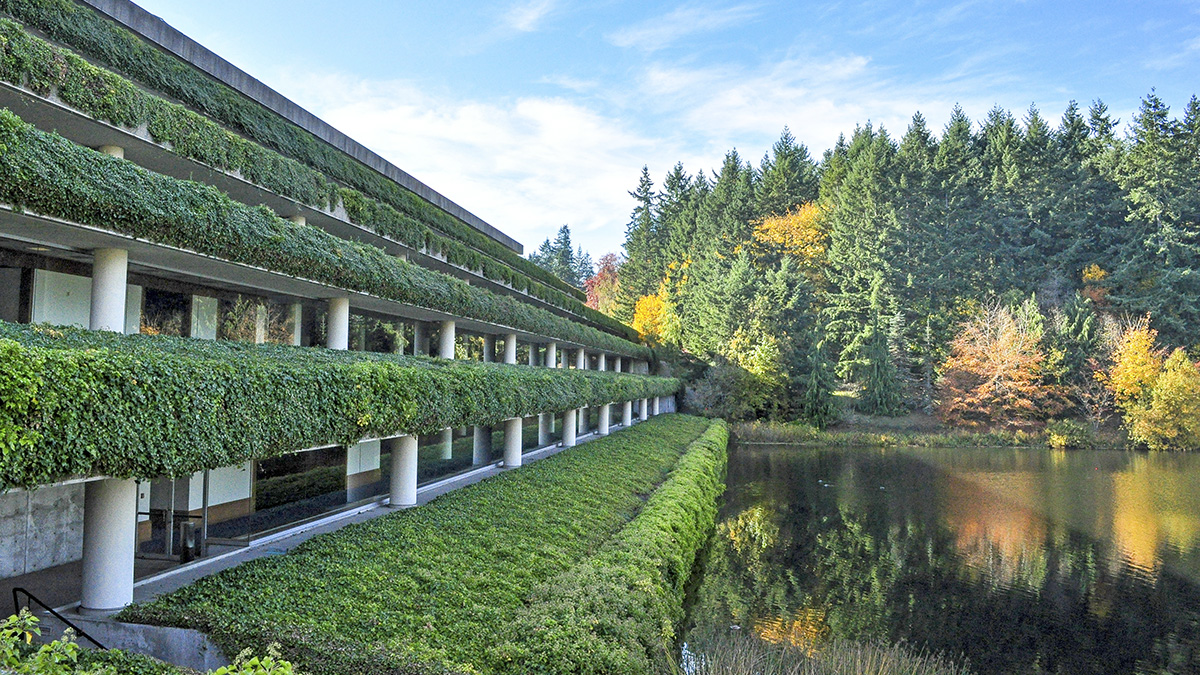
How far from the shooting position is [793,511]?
26891 mm

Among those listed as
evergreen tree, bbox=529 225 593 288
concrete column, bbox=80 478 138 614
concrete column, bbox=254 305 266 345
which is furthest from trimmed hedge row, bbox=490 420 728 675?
evergreen tree, bbox=529 225 593 288

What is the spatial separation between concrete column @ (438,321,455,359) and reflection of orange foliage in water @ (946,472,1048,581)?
661 inches

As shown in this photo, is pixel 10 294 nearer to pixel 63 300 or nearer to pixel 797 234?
pixel 63 300

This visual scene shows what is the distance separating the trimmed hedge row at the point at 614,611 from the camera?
9469 mm

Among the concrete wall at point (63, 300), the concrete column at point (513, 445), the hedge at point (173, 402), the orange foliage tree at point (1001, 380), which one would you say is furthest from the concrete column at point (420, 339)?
the orange foliage tree at point (1001, 380)

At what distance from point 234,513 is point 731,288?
45507 mm

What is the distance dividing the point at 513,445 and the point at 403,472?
24.0 ft

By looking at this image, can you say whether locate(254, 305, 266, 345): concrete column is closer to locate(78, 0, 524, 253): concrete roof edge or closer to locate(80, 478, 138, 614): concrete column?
locate(78, 0, 524, 253): concrete roof edge

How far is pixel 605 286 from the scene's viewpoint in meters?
90.6

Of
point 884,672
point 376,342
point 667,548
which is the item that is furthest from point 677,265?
point 884,672

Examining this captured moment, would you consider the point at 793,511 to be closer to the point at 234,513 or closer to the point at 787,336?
the point at 234,513

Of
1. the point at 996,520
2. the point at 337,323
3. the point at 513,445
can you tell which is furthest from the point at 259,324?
the point at 996,520

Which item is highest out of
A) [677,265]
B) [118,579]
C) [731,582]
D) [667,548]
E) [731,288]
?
[677,265]

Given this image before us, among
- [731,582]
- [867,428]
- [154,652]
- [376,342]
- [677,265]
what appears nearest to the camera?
[154,652]
